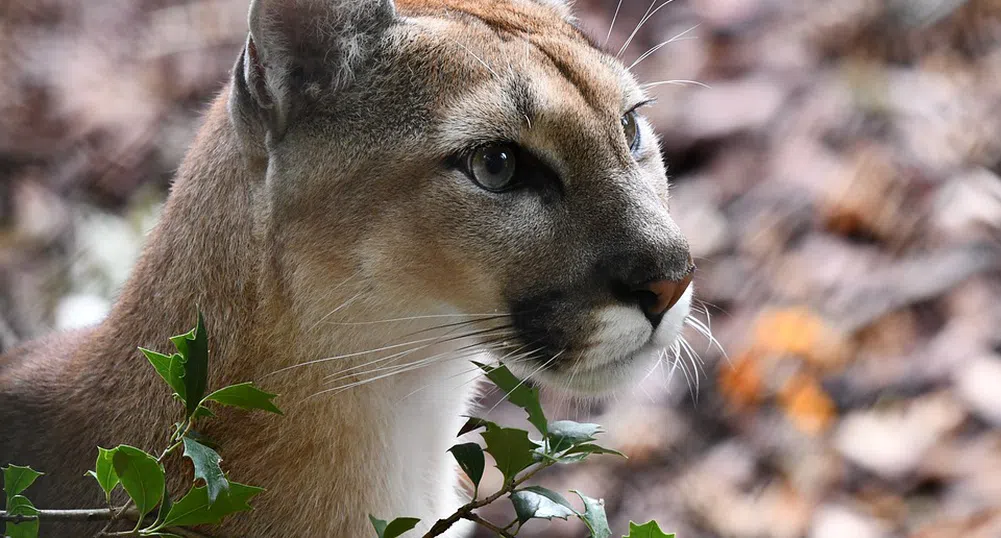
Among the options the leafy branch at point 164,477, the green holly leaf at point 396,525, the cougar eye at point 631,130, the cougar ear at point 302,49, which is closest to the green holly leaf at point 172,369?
the leafy branch at point 164,477

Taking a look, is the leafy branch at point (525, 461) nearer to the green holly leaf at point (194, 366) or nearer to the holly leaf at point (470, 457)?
the holly leaf at point (470, 457)

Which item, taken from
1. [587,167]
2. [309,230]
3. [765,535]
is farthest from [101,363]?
[765,535]

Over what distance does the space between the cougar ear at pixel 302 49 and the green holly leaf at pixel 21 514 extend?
0.84 metres

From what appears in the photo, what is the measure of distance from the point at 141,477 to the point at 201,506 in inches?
3.5

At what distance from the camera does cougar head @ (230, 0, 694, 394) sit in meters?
2.00

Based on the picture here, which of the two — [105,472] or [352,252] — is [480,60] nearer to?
[352,252]

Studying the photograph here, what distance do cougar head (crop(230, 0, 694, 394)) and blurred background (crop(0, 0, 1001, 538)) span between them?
96 cm

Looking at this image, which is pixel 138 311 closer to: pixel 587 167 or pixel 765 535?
pixel 587 167

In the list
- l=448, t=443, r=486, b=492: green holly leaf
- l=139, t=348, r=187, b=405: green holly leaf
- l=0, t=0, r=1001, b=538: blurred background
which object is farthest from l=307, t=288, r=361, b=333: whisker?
l=0, t=0, r=1001, b=538: blurred background

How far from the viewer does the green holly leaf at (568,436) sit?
175cm

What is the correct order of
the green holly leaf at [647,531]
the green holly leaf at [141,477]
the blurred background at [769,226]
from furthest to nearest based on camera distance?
the blurred background at [769,226] → the green holly leaf at [647,531] → the green holly leaf at [141,477]

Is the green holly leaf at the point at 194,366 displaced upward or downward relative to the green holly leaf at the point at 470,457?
upward

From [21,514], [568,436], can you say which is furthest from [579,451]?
[21,514]

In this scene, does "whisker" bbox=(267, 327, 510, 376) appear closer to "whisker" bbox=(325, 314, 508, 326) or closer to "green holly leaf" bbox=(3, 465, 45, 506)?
"whisker" bbox=(325, 314, 508, 326)
